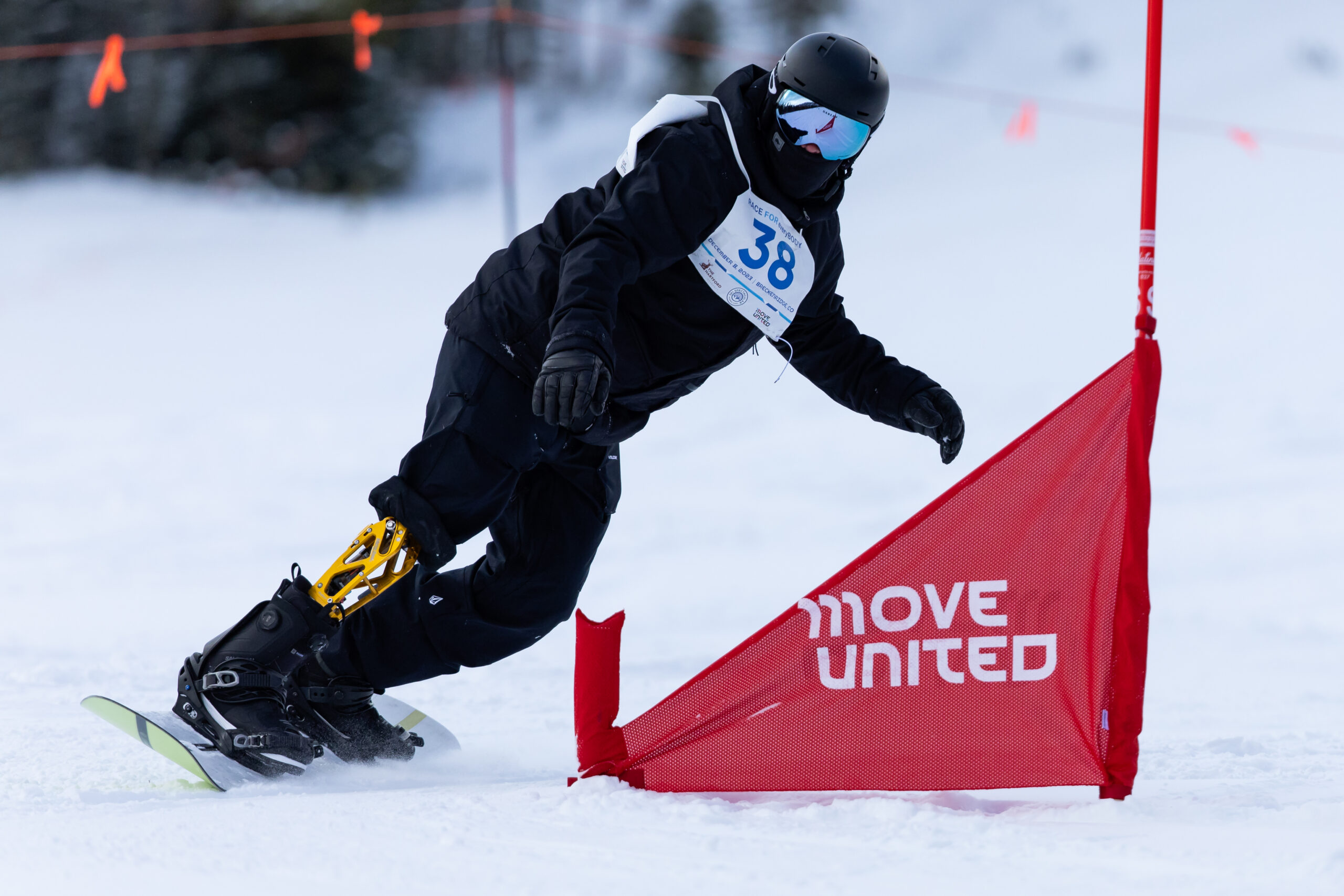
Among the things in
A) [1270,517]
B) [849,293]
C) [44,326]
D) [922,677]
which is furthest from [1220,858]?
[44,326]

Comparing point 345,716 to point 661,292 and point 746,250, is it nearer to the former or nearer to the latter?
point 661,292

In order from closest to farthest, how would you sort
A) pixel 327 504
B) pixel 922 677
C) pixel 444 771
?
pixel 922 677, pixel 444 771, pixel 327 504

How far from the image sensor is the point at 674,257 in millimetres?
2395

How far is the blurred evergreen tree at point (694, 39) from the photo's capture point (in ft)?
67.8

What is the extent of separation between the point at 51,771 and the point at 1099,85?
80.4 feet

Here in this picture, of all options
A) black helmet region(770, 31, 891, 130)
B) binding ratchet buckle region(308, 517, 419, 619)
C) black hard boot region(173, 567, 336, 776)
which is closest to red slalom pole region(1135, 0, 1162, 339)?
black helmet region(770, 31, 891, 130)

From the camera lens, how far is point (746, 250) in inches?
97.3

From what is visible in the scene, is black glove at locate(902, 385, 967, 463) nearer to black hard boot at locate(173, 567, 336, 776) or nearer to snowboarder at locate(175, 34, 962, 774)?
snowboarder at locate(175, 34, 962, 774)

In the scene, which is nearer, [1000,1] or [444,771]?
[444,771]

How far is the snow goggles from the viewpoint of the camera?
2.38 metres

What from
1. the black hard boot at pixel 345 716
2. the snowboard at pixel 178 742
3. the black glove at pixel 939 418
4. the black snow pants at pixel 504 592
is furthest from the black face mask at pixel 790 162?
the snowboard at pixel 178 742

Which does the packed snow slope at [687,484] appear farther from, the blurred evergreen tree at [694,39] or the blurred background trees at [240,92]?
the blurred evergreen tree at [694,39]

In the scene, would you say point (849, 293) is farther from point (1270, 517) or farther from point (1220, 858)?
point (1220, 858)

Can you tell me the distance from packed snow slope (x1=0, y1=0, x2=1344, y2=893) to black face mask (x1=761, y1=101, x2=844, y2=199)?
3.82 feet
